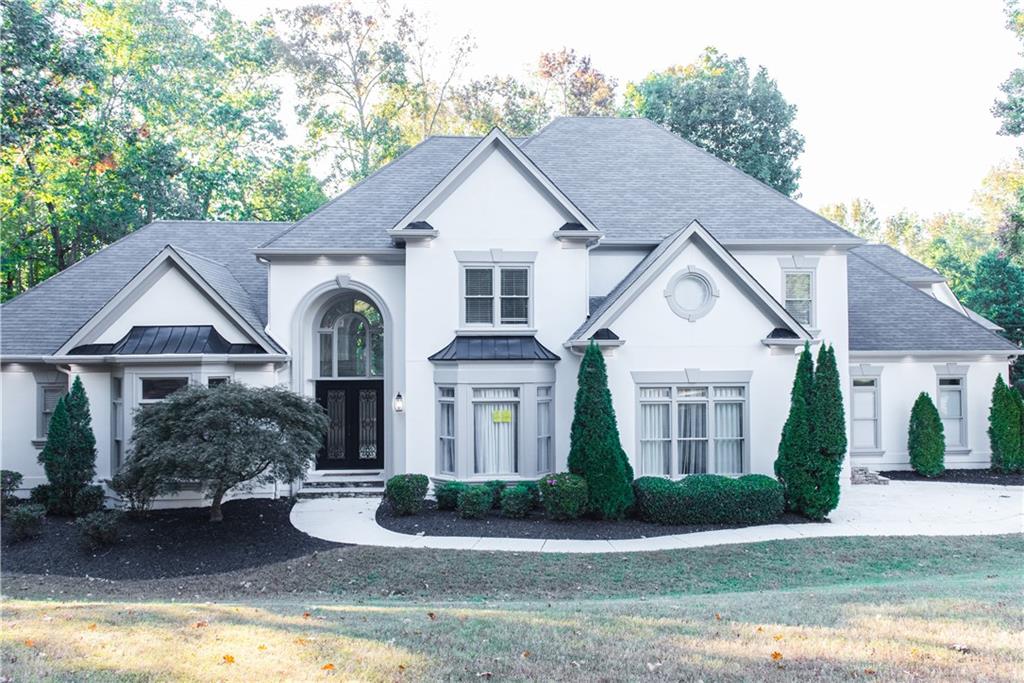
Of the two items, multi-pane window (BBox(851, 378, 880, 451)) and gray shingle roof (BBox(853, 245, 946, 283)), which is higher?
gray shingle roof (BBox(853, 245, 946, 283))

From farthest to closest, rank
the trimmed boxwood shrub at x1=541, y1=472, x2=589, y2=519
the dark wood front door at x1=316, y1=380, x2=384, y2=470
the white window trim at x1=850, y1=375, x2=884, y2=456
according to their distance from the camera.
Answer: the white window trim at x1=850, y1=375, x2=884, y2=456, the dark wood front door at x1=316, y1=380, x2=384, y2=470, the trimmed boxwood shrub at x1=541, y1=472, x2=589, y2=519

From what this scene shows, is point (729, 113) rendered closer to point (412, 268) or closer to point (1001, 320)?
point (1001, 320)

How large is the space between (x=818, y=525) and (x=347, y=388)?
11.5 meters

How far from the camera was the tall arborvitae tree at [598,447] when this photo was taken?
46.0 feet

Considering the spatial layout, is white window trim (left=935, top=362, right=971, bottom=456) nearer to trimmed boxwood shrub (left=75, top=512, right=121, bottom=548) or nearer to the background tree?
trimmed boxwood shrub (left=75, top=512, right=121, bottom=548)

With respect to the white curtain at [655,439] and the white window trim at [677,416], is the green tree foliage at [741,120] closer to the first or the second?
the white window trim at [677,416]

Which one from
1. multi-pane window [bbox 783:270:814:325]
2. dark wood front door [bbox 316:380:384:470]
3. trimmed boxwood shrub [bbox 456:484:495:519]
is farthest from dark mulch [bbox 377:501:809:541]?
multi-pane window [bbox 783:270:814:325]

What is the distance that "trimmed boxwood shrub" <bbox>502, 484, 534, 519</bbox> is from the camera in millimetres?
14258

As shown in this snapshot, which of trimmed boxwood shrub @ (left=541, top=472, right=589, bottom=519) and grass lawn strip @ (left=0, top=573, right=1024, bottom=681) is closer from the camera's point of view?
grass lawn strip @ (left=0, top=573, right=1024, bottom=681)

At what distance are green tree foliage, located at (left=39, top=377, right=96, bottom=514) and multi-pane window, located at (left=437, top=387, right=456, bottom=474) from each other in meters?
7.60

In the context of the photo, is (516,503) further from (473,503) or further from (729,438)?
(729,438)

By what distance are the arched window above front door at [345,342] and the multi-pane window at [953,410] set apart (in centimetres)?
1616

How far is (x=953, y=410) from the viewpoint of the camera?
20266 millimetres

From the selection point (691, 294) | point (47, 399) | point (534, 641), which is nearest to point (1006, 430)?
point (691, 294)
